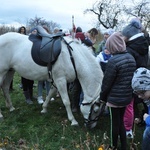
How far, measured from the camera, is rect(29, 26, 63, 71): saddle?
4812 mm

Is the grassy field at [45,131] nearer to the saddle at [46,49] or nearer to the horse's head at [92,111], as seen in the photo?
the horse's head at [92,111]

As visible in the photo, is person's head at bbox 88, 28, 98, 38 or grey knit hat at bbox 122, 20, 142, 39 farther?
person's head at bbox 88, 28, 98, 38

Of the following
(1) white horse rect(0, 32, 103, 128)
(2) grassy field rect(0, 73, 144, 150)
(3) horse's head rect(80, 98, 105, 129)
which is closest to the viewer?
(2) grassy field rect(0, 73, 144, 150)

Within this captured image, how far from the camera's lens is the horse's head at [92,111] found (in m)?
4.41

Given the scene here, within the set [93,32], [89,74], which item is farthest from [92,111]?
[93,32]

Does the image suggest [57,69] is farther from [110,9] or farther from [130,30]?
[110,9]

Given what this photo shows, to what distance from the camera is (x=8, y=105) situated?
5.84m

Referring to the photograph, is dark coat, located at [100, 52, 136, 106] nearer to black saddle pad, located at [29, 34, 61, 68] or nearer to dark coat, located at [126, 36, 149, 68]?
dark coat, located at [126, 36, 149, 68]

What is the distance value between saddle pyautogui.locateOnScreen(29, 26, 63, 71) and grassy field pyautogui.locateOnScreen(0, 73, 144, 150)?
1138 mm

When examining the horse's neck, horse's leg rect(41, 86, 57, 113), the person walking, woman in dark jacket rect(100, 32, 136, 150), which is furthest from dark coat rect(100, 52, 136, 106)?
horse's leg rect(41, 86, 57, 113)

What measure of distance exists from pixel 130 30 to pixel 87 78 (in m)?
1.19

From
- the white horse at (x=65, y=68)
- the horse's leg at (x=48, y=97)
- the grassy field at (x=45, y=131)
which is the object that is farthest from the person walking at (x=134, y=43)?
the horse's leg at (x=48, y=97)

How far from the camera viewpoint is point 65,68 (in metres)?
4.81

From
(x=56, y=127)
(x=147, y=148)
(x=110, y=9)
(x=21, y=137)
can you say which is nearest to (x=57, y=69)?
(x=56, y=127)
